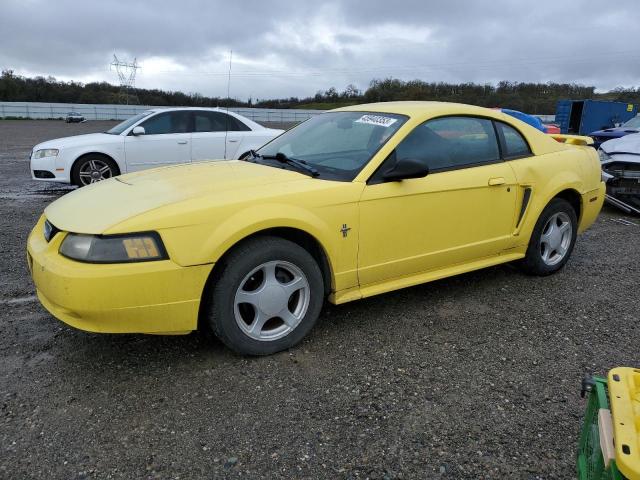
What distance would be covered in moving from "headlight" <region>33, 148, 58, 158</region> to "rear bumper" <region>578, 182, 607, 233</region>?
737 cm

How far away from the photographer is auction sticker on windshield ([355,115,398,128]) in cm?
363

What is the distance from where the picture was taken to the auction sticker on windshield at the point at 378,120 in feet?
11.9

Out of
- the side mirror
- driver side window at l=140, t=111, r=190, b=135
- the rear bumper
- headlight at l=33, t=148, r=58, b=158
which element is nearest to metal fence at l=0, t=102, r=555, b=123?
driver side window at l=140, t=111, r=190, b=135

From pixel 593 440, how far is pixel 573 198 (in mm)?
3616

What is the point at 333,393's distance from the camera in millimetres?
2711

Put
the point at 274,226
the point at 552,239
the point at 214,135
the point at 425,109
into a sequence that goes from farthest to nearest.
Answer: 1. the point at 214,135
2. the point at 552,239
3. the point at 425,109
4. the point at 274,226

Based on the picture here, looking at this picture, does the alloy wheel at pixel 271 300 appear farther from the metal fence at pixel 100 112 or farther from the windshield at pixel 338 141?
the metal fence at pixel 100 112

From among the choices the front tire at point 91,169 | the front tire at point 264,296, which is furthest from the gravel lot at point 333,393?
the front tire at point 91,169

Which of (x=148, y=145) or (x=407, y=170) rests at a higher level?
(x=407, y=170)

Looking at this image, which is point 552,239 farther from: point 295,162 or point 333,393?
point 333,393

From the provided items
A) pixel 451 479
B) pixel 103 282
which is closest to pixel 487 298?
pixel 451 479

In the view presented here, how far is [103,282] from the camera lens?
2525mm

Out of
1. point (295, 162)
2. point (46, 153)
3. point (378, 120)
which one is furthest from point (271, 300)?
point (46, 153)

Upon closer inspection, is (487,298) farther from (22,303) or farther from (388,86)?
(388,86)
